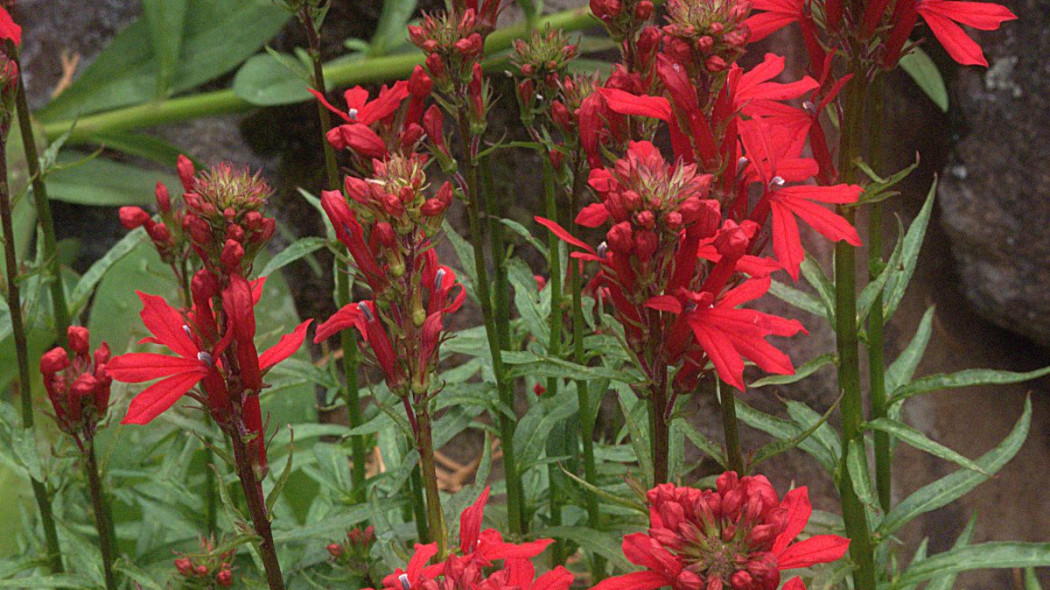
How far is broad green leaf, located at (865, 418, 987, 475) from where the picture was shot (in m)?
0.89

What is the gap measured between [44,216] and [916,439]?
89 centimetres

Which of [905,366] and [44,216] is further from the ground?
[44,216]

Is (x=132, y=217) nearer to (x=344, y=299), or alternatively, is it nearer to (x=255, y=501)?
(x=344, y=299)

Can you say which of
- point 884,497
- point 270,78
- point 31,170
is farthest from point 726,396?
point 270,78

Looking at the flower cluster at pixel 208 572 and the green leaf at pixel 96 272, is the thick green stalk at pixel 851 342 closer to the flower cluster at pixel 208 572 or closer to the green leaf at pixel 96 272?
the flower cluster at pixel 208 572

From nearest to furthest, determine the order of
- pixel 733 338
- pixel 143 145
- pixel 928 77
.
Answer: pixel 733 338, pixel 928 77, pixel 143 145

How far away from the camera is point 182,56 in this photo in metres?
2.07

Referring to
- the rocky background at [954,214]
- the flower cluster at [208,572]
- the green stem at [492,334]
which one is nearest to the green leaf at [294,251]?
the green stem at [492,334]

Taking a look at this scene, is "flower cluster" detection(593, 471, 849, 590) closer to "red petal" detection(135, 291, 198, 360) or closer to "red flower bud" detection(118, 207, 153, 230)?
"red petal" detection(135, 291, 198, 360)

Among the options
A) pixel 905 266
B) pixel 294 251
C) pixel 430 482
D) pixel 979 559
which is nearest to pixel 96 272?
pixel 294 251

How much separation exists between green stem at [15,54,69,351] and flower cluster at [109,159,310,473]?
377 millimetres

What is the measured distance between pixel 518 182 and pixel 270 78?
19.2 inches

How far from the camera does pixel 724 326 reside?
718mm

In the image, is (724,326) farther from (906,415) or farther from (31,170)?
(906,415)
